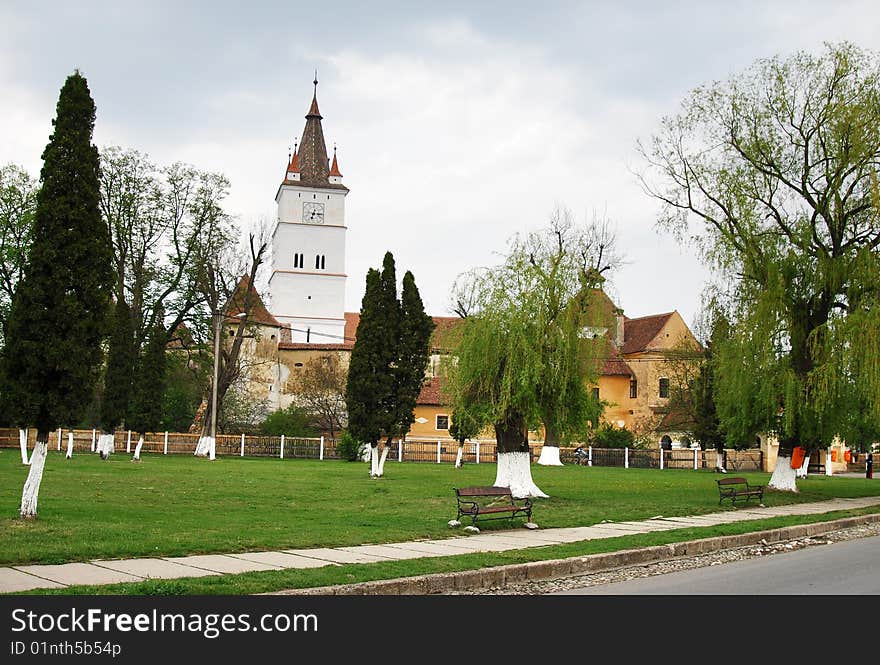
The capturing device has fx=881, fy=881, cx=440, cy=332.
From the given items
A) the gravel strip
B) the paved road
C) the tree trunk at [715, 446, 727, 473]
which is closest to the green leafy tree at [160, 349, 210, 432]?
the tree trunk at [715, 446, 727, 473]

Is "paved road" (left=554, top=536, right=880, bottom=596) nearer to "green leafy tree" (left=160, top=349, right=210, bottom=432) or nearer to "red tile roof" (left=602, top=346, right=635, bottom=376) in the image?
"green leafy tree" (left=160, top=349, right=210, bottom=432)

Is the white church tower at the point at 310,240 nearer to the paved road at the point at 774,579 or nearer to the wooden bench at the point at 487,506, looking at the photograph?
the wooden bench at the point at 487,506

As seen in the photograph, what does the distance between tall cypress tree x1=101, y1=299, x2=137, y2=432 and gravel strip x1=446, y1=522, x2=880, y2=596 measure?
33013mm

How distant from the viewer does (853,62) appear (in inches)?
1080

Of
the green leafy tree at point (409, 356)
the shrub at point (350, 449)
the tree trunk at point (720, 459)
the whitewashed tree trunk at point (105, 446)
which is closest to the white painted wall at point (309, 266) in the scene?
the shrub at point (350, 449)

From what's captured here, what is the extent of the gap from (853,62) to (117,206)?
40127 millimetres

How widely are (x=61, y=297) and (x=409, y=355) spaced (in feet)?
73.9

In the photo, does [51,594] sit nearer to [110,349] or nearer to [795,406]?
[795,406]

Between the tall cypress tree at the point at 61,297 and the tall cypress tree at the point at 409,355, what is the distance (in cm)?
2080

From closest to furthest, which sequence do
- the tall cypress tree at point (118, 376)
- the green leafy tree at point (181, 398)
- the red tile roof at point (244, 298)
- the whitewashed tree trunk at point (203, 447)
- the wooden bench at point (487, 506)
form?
1. the wooden bench at point (487, 506)
2. the tall cypress tree at point (118, 376)
3. the whitewashed tree trunk at point (203, 447)
4. the red tile roof at point (244, 298)
5. the green leafy tree at point (181, 398)

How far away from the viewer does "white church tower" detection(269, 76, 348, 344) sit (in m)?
104

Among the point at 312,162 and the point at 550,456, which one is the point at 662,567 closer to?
the point at 550,456

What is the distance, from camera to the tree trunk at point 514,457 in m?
24.0

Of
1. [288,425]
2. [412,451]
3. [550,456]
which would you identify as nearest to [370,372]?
[550,456]
